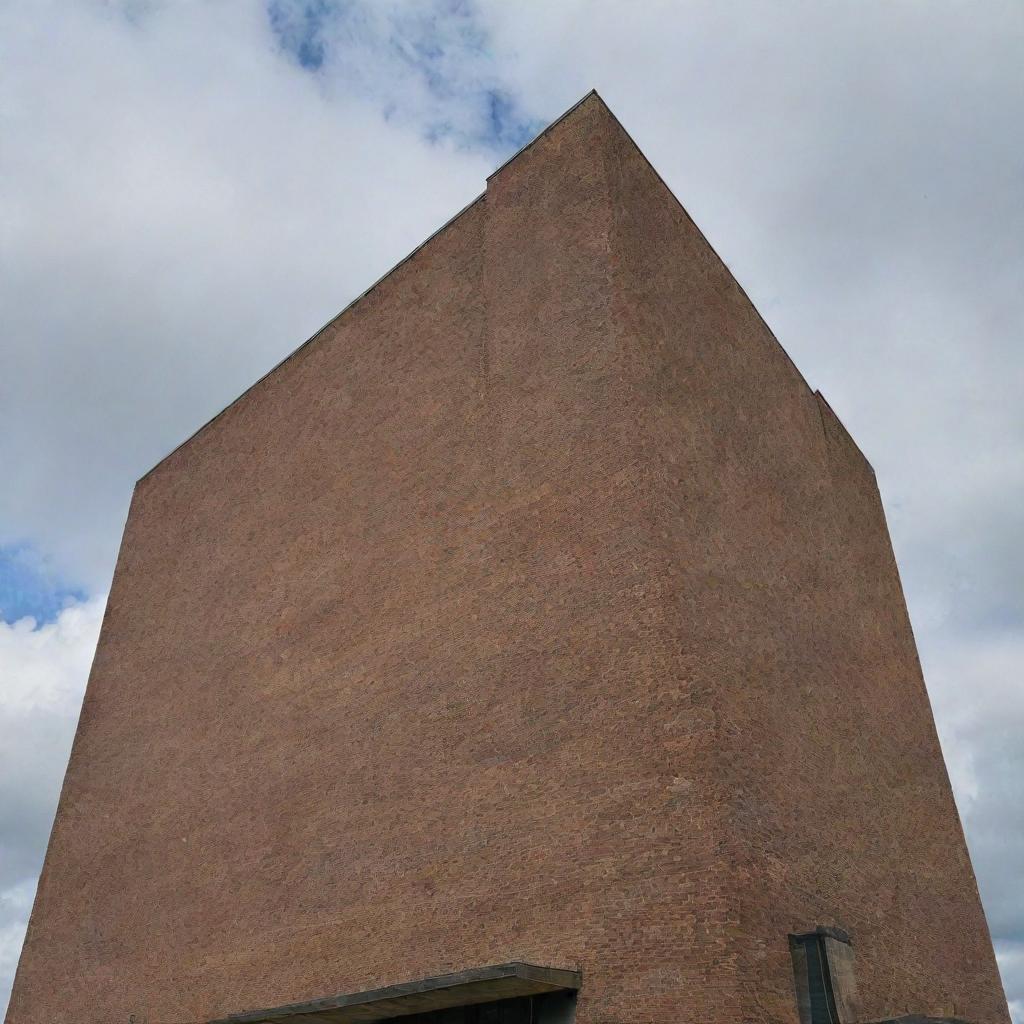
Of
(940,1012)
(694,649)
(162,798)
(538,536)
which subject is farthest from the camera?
(162,798)

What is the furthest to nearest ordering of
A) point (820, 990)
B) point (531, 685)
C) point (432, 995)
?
point (531, 685)
point (432, 995)
point (820, 990)

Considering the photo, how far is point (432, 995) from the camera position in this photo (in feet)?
34.5

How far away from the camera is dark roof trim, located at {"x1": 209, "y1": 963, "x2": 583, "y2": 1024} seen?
989 centimetres

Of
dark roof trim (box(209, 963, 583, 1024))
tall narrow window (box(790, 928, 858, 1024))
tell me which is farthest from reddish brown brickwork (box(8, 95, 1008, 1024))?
dark roof trim (box(209, 963, 583, 1024))

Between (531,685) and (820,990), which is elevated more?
(531,685)

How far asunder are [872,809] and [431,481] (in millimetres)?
7718

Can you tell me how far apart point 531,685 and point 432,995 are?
3.49 m

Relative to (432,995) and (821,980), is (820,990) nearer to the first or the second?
(821,980)

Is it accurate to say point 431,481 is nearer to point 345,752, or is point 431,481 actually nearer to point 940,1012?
point 345,752

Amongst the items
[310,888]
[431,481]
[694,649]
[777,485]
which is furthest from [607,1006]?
[777,485]

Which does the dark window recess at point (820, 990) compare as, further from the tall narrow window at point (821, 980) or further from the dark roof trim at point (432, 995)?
the dark roof trim at point (432, 995)

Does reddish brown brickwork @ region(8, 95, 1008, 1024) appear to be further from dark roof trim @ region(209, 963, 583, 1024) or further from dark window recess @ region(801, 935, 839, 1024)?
dark roof trim @ region(209, 963, 583, 1024)

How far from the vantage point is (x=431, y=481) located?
15258 millimetres

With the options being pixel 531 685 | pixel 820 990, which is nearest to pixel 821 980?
pixel 820 990
